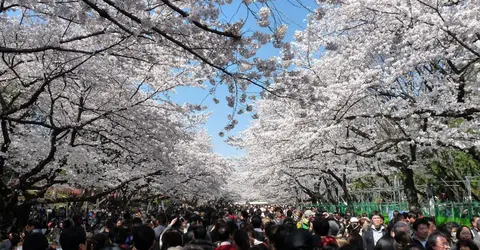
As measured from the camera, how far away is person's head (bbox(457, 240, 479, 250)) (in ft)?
13.8

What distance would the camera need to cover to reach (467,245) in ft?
13.9

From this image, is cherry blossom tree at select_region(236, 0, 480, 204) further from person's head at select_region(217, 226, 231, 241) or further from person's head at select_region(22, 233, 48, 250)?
person's head at select_region(22, 233, 48, 250)

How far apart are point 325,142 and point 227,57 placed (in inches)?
407

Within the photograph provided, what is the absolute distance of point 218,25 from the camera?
577 cm

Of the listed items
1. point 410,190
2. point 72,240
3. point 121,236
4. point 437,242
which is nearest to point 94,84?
point 121,236

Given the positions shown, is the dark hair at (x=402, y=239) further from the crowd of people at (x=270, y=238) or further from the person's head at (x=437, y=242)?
the person's head at (x=437, y=242)

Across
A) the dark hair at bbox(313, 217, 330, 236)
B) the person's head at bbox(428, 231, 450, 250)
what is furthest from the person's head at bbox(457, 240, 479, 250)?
the dark hair at bbox(313, 217, 330, 236)

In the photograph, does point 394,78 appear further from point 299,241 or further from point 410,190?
point 299,241

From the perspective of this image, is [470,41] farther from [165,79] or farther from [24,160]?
[24,160]

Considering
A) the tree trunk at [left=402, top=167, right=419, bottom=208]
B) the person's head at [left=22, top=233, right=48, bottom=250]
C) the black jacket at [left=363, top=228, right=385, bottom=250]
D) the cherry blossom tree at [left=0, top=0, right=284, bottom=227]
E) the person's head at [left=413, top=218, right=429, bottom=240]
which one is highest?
the cherry blossom tree at [left=0, top=0, right=284, bottom=227]

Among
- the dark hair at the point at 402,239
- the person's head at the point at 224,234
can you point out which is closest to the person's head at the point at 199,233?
the person's head at the point at 224,234

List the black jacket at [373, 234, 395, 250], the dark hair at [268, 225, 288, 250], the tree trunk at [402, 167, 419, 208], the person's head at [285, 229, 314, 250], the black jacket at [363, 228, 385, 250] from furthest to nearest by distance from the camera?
the tree trunk at [402, 167, 419, 208] < the black jacket at [363, 228, 385, 250] < the black jacket at [373, 234, 395, 250] < the dark hair at [268, 225, 288, 250] < the person's head at [285, 229, 314, 250]

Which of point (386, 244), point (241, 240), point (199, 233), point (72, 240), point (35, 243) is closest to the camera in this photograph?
point (72, 240)

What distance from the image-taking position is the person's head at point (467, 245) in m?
4.21
